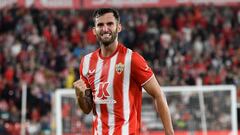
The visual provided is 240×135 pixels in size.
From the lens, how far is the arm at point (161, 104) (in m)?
4.79

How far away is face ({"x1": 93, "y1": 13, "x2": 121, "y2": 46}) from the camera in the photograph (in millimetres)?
4785

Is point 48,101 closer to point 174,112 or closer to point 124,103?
point 174,112

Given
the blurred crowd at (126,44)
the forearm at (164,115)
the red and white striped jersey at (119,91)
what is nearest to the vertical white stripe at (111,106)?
the red and white striped jersey at (119,91)

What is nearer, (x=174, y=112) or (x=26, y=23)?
(x=174, y=112)

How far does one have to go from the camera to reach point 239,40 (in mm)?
20047

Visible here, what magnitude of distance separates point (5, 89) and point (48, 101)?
1291 mm

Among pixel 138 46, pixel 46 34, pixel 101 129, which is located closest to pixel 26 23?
pixel 46 34

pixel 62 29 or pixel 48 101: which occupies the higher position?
pixel 62 29

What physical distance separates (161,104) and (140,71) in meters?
0.28

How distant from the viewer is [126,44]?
19766 mm

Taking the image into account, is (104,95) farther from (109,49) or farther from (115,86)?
(109,49)

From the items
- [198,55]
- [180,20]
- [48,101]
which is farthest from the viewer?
[180,20]

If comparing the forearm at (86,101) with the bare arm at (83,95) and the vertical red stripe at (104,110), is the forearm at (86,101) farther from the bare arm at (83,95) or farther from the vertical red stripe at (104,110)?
the vertical red stripe at (104,110)

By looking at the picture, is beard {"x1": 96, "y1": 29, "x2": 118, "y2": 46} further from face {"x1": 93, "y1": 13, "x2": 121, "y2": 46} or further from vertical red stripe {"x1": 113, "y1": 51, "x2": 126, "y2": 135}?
vertical red stripe {"x1": 113, "y1": 51, "x2": 126, "y2": 135}
